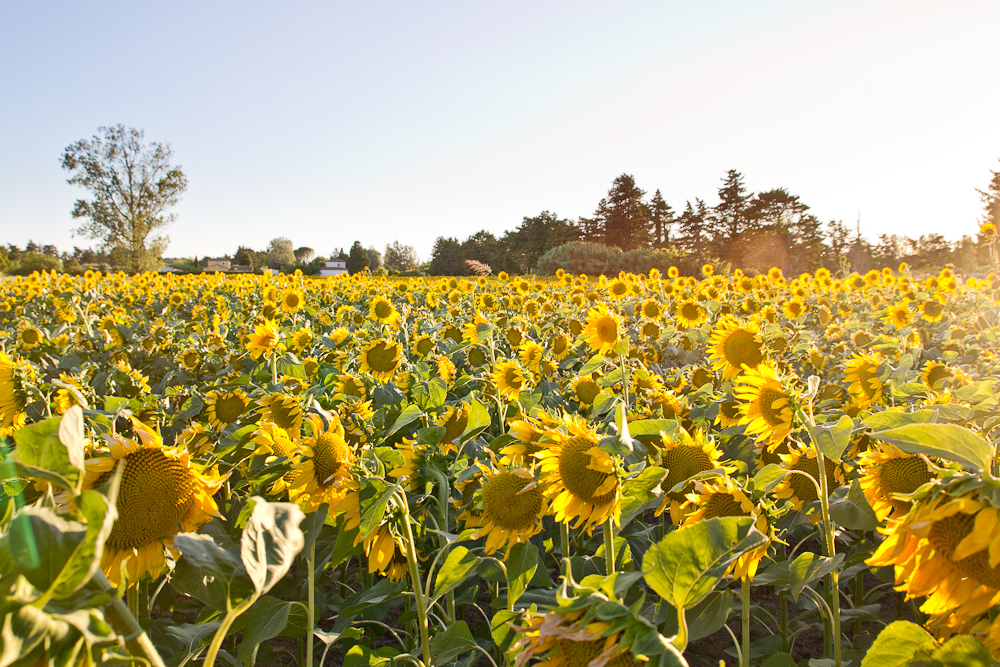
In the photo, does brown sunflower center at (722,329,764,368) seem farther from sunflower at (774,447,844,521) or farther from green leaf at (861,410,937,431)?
green leaf at (861,410,937,431)

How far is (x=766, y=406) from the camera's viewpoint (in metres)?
1.79

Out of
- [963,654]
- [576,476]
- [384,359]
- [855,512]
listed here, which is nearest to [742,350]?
[855,512]

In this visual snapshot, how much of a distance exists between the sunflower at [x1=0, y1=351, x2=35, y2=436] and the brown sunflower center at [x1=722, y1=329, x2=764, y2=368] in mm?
3523

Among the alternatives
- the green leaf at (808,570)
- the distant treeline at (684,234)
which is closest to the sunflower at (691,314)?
the green leaf at (808,570)

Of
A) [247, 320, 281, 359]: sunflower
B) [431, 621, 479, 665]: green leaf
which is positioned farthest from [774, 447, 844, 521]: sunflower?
[247, 320, 281, 359]: sunflower

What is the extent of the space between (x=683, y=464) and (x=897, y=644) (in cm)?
81

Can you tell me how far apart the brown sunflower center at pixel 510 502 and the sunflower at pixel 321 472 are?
0.33m

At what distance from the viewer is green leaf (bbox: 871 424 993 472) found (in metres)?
0.62

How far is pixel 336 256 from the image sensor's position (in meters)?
40.8

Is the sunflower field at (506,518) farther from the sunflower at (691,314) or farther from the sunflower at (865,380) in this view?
the sunflower at (691,314)

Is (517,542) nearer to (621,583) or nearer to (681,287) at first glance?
(621,583)

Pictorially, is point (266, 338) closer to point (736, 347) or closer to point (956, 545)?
point (736, 347)

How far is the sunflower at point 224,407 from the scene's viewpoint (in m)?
2.87

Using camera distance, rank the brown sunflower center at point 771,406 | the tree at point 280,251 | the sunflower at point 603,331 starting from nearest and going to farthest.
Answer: the brown sunflower center at point 771,406 < the sunflower at point 603,331 < the tree at point 280,251
